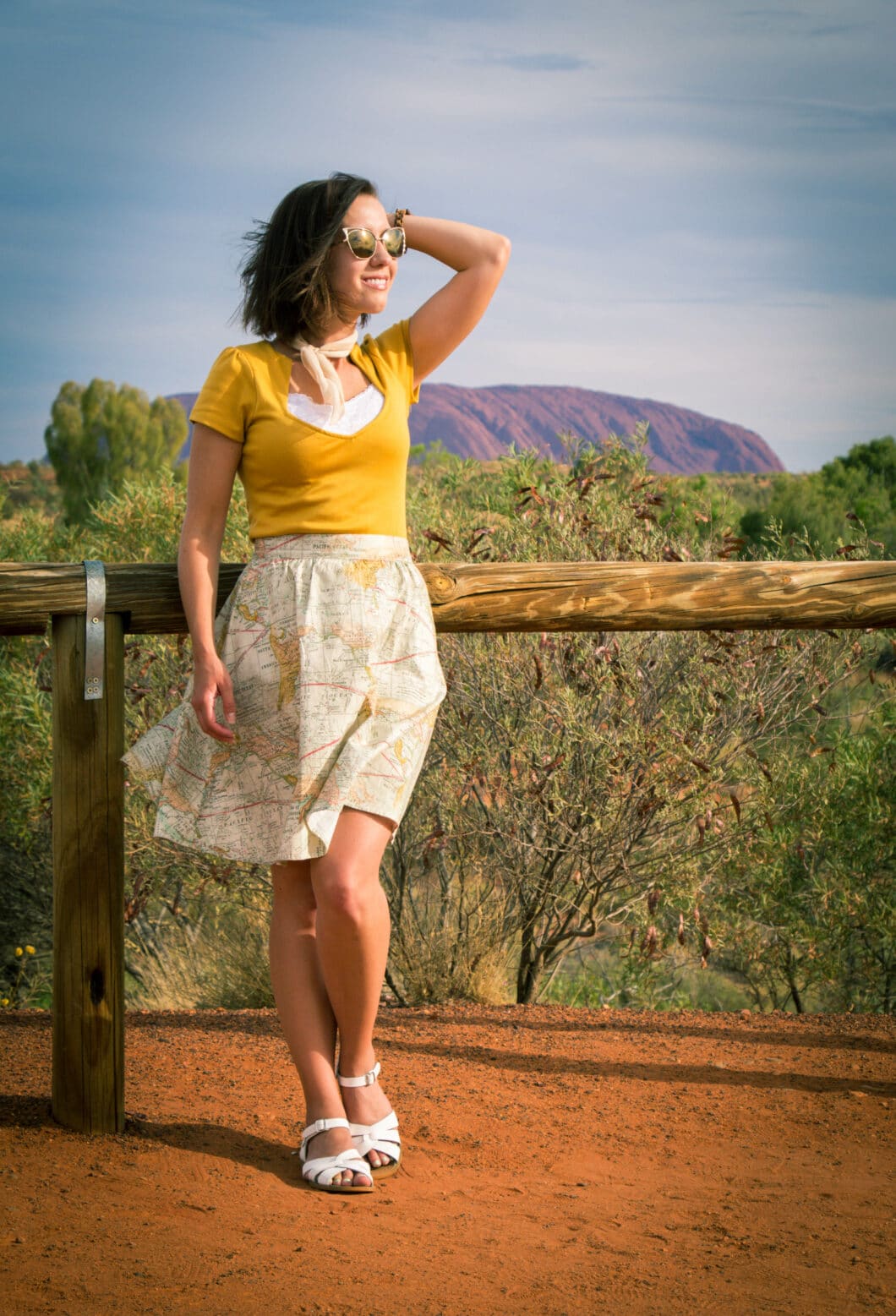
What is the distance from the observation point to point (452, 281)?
241cm

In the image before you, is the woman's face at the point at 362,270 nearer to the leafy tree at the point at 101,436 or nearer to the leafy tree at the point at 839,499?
the leafy tree at the point at 839,499

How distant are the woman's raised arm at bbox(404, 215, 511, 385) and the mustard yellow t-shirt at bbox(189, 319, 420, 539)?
17 cm

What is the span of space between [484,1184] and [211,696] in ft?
3.54

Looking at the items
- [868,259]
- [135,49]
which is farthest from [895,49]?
[135,49]

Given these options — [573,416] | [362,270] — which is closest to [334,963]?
[362,270]

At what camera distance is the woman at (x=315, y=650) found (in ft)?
7.19

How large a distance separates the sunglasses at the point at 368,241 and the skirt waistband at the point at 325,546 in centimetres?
53

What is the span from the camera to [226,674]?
7.39ft

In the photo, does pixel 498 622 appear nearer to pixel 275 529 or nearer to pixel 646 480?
pixel 275 529

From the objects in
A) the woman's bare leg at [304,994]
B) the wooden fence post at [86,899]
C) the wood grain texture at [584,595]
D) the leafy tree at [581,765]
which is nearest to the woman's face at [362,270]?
the wood grain texture at [584,595]

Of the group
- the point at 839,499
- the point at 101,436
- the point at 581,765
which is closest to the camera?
the point at 581,765

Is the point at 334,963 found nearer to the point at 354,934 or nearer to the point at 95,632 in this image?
the point at 354,934

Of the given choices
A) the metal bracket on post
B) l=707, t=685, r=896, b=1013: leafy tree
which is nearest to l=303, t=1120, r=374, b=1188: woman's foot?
the metal bracket on post

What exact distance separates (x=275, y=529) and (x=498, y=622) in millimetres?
599
